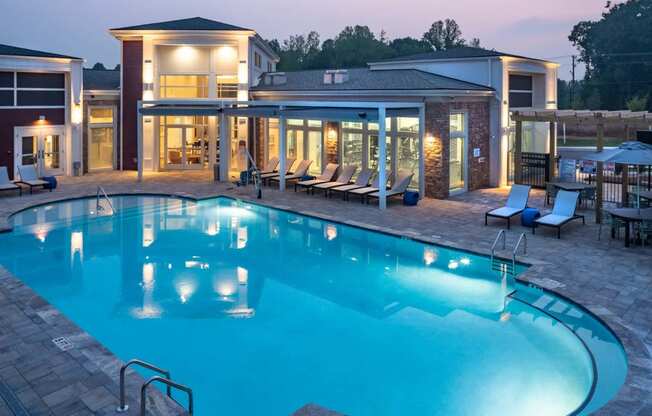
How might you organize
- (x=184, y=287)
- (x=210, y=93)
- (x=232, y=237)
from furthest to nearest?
(x=210, y=93) < (x=232, y=237) < (x=184, y=287)

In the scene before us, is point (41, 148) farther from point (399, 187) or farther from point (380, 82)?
point (399, 187)

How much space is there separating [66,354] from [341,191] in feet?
40.6

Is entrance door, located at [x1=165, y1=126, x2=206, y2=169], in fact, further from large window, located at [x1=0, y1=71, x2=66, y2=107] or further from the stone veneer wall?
the stone veneer wall

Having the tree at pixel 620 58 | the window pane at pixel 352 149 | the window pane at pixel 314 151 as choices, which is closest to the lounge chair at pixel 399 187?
the window pane at pixel 352 149

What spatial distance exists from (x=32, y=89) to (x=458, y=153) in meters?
16.0

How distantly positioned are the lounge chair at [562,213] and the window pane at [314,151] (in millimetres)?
10013

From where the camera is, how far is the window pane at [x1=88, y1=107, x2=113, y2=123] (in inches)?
990

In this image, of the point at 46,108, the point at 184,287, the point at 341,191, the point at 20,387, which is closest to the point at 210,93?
the point at 46,108

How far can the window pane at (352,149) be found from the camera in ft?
69.4

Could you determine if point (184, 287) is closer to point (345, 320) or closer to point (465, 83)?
point (345, 320)

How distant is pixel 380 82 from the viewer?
20.8 m

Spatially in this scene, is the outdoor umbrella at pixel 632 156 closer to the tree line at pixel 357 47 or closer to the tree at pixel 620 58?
the tree at pixel 620 58

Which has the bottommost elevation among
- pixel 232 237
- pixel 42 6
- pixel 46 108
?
pixel 232 237

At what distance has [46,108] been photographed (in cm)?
2300
